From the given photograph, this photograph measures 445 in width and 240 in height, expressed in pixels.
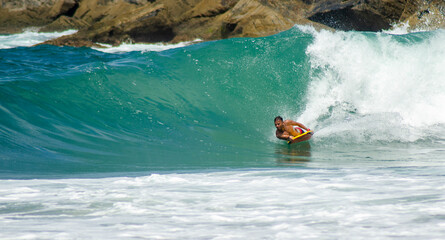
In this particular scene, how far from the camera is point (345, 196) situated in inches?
149

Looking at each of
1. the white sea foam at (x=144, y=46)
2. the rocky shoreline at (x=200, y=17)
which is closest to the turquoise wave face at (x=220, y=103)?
the rocky shoreline at (x=200, y=17)

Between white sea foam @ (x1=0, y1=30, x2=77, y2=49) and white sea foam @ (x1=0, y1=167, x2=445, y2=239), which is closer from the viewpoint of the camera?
white sea foam @ (x1=0, y1=167, x2=445, y2=239)

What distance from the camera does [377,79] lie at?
1102 centimetres

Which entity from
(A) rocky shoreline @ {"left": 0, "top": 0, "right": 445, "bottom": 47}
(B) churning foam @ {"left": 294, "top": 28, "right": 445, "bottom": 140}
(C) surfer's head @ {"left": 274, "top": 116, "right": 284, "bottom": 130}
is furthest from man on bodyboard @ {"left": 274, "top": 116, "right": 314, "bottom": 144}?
(A) rocky shoreline @ {"left": 0, "top": 0, "right": 445, "bottom": 47}

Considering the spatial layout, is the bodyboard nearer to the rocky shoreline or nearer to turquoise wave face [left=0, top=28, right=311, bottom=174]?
turquoise wave face [left=0, top=28, right=311, bottom=174]

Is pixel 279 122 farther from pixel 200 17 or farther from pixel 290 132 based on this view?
pixel 200 17

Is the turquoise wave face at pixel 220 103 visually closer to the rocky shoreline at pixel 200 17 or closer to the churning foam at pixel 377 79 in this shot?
the churning foam at pixel 377 79

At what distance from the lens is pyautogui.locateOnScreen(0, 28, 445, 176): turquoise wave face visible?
7.05 meters

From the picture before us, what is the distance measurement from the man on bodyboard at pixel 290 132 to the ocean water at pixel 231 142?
16cm

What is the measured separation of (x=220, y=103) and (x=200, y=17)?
16.4 metres

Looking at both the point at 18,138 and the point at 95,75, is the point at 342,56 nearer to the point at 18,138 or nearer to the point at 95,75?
the point at 95,75

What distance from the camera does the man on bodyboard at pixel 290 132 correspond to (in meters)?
7.96

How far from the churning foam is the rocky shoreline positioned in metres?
8.49

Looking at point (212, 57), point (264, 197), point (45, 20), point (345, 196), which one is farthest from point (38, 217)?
point (45, 20)
